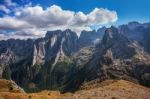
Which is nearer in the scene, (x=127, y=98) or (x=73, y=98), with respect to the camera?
(x=73, y=98)

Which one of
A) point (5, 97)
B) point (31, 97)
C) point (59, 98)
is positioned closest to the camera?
point (5, 97)

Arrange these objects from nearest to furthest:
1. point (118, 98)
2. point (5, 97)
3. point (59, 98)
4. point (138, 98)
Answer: point (5, 97) → point (59, 98) → point (118, 98) → point (138, 98)

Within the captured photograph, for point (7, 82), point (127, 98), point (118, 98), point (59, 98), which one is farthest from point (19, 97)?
point (127, 98)

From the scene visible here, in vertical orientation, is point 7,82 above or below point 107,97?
above

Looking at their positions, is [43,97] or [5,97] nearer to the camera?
[5,97]

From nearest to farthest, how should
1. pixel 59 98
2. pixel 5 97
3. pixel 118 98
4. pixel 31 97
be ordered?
pixel 5 97 → pixel 31 97 → pixel 59 98 → pixel 118 98

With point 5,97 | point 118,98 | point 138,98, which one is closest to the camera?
point 5,97

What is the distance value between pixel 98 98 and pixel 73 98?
1164 centimetres

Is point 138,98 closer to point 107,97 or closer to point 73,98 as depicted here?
point 107,97

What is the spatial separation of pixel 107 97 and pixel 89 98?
1037 cm

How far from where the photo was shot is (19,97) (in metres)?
89.8

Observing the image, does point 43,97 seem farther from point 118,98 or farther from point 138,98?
point 138,98

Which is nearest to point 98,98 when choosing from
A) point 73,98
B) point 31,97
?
point 73,98

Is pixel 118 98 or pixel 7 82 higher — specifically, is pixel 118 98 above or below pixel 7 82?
below
